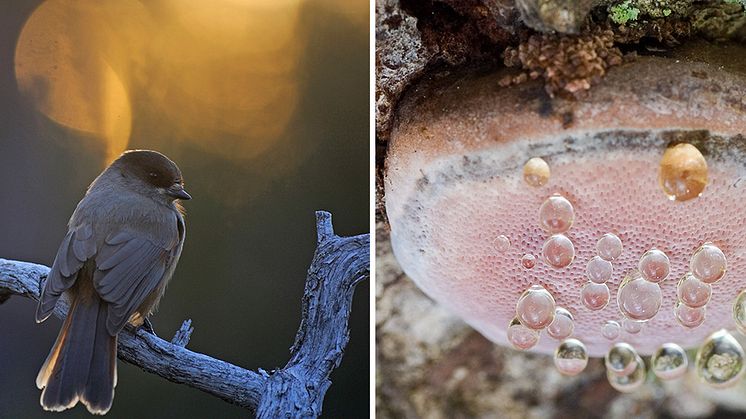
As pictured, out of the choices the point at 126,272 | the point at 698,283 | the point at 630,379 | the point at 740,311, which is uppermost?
the point at 126,272

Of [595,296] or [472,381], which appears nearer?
[595,296]

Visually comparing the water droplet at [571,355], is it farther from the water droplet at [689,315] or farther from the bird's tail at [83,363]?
the bird's tail at [83,363]

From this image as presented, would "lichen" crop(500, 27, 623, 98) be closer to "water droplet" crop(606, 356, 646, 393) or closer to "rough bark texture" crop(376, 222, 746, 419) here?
"rough bark texture" crop(376, 222, 746, 419)

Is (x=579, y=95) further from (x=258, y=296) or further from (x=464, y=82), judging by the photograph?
(x=258, y=296)

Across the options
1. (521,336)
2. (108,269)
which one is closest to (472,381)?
(521,336)

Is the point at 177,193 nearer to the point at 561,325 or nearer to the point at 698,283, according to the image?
the point at 561,325

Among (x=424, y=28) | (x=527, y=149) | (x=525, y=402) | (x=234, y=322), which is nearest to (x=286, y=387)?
(x=234, y=322)

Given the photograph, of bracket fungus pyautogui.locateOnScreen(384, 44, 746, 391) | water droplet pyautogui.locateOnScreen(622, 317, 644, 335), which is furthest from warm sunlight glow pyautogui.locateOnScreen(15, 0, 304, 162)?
water droplet pyautogui.locateOnScreen(622, 317, 644, 335)
